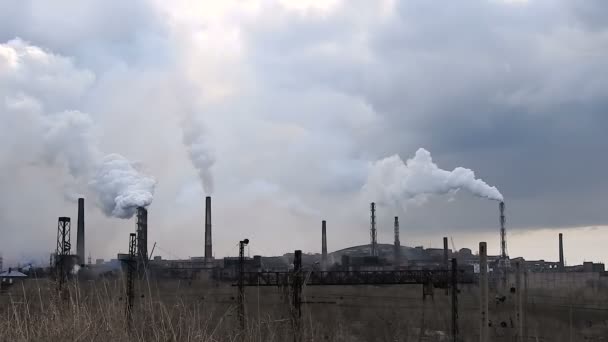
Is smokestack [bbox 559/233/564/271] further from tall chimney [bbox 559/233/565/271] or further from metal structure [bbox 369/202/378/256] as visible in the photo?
metal structure [bbox 369/202/378/256]

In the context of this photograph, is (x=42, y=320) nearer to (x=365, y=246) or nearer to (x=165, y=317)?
(x=165, y=317)

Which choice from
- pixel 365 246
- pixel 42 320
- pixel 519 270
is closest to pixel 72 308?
pixel 42 320

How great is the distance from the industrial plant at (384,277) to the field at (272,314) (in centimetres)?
21

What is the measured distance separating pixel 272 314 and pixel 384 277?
3511 centimetres

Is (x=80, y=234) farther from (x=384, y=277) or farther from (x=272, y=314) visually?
(x=272, y=314)

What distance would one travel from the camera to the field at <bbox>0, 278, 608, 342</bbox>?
5.74 metres

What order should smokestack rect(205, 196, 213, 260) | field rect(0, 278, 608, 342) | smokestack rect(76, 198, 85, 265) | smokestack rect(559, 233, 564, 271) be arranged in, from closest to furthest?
1. field rect(0, 278, 608, 342)
2. smokestack rect(76, 198, 85, 265)
3. smokestack rect(205, 196, 213, 260)
4. smokestack rect(559, 233, 564, 271)

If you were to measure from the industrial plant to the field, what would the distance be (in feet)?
0.70

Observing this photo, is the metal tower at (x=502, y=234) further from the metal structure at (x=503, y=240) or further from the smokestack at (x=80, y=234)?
the smokestack at (x=80, y=234)

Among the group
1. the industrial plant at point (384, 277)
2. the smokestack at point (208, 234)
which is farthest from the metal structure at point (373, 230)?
the smokestack at point (208, 234)


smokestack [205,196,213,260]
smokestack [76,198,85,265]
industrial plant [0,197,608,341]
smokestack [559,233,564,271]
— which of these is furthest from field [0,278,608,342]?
smokestack [559,233,564,271]

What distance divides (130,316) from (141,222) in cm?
6114

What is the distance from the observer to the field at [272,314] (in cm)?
574

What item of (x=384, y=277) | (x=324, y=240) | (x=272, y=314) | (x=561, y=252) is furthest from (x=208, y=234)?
(x=272, y=314)
